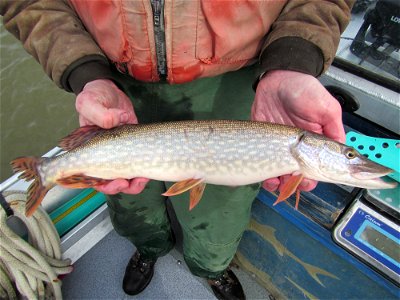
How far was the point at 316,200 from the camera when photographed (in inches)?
55.4

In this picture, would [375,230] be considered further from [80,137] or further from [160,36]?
[80,137]

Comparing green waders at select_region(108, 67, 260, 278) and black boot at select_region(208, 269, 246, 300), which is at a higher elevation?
green waders at select_region(108, 67, 260, 278)

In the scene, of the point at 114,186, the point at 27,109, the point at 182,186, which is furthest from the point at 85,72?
the point at 27,109

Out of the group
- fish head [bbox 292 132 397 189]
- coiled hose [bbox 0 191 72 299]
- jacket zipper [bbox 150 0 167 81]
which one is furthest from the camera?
coiled hose [bbox 0 191 72 299]

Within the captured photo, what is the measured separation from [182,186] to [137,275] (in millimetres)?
1003

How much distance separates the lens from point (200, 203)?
150cm

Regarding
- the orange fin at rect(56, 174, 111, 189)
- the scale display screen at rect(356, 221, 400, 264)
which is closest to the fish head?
the scale display screen at rect(356, 221, 400, 264)

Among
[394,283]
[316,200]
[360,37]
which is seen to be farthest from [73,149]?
[360,37]

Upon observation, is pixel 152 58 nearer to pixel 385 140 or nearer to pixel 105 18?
pixel 105 18

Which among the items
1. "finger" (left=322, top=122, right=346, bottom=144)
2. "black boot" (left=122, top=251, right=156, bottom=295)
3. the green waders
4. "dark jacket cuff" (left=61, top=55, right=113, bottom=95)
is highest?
"dark jacket cuff" (left=61, top=55, right=113, bottom=95)

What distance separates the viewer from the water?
11.7ft

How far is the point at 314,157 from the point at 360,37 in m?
0.85

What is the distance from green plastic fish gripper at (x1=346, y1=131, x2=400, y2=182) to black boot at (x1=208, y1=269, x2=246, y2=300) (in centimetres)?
105

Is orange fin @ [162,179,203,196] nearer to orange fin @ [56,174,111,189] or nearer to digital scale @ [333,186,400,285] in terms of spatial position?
orange fin @ [56,174,111,189]
